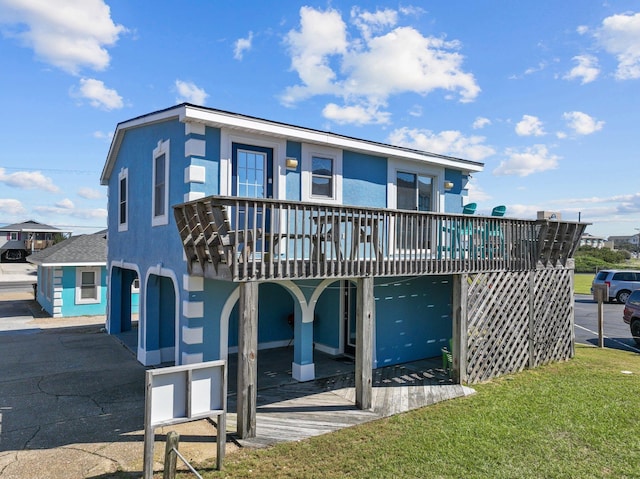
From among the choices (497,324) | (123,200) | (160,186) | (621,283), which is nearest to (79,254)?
(123,200)

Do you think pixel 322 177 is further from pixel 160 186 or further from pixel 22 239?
pixel 22 239

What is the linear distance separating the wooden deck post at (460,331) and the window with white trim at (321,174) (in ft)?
10.5

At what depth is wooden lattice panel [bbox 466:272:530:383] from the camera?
8.54m

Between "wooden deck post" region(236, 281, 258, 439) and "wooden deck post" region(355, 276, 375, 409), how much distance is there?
1.98 metres

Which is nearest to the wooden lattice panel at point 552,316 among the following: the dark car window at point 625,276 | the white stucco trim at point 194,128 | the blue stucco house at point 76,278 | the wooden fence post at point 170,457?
the white stucco trim at point 194,128

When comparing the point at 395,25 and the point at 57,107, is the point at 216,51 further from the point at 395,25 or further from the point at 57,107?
the point at 57,107

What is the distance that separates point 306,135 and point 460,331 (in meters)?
5.10

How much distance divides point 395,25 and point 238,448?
9.52 metres

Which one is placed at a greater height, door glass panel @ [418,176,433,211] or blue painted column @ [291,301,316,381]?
door glass panel @ [418,176,433,211]

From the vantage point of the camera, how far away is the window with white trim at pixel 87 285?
16.5m

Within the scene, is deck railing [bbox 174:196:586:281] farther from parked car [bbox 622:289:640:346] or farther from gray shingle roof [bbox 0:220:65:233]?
gray shingle roof [bbox 0:220:65:233]

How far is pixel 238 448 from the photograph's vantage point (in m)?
5.45

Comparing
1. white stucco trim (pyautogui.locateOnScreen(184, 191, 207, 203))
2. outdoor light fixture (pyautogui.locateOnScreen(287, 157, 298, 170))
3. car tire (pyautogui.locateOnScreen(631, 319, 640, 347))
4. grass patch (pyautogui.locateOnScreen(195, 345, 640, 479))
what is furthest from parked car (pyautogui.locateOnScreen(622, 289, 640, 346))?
white stucco trim (pyautogui.locateOnScreen(184, 191, 207, 203))

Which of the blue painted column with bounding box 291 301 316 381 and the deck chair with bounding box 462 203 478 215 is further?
the deck chair with bounding box 462 203 478 215
